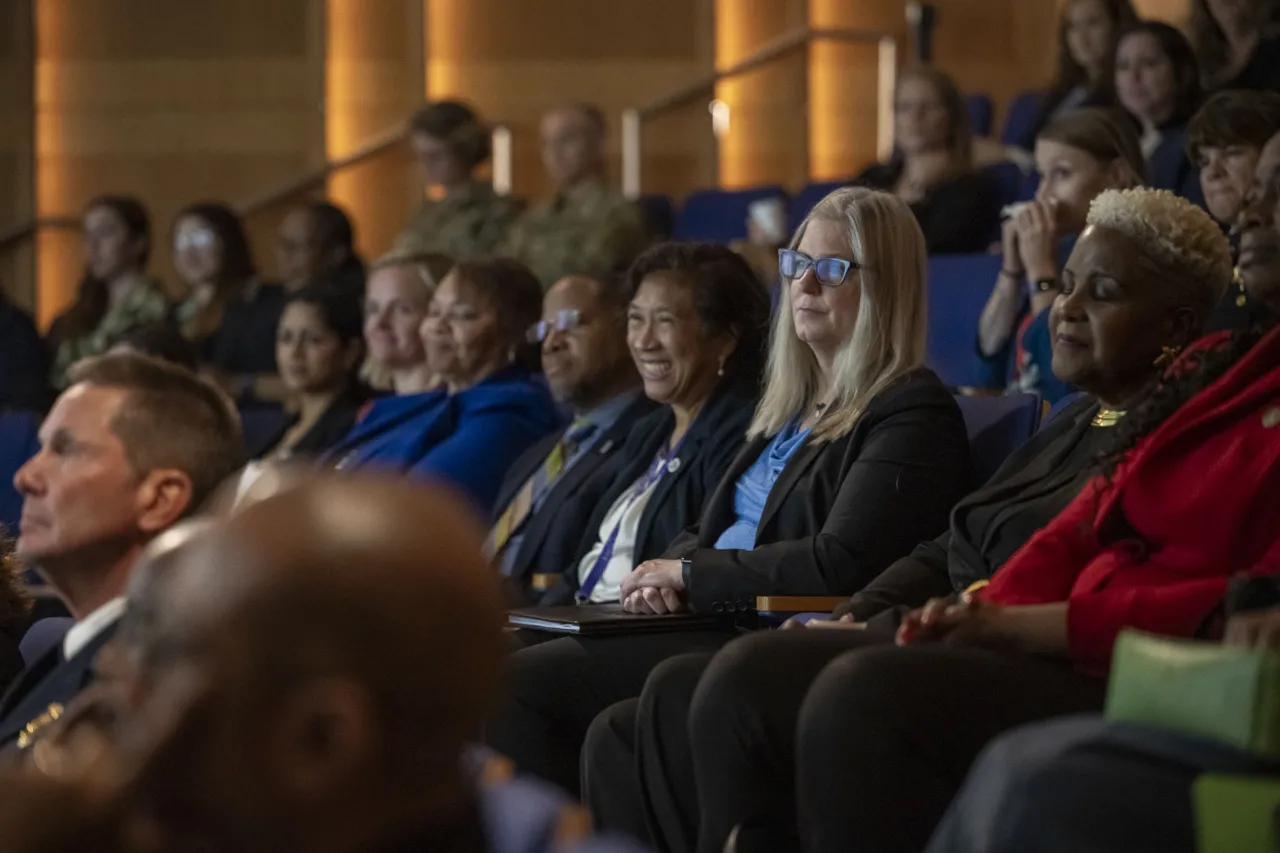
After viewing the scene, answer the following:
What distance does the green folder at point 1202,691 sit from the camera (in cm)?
148

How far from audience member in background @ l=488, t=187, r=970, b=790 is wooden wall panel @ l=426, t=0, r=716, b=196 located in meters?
4.19

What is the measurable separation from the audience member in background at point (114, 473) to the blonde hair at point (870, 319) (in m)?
1.18

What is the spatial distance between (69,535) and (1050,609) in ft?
3.50

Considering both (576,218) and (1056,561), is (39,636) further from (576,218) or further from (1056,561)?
(576,218)

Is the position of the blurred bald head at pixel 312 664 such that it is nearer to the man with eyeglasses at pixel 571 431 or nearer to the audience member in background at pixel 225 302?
the man with eyeglasses at pixel 571 431

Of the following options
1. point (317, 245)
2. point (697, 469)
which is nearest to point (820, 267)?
point (697, 469)

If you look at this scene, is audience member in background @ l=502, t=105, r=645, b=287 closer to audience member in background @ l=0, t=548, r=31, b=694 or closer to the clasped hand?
the clasped hand

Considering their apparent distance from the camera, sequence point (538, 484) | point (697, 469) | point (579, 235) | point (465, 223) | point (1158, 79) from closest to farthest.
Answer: point (697, 469)
point (538, 484)
point (1158, 79)
point (579, 235)
point (465, 223)

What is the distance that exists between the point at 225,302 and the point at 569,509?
2644 millimetres

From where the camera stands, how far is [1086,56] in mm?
5078

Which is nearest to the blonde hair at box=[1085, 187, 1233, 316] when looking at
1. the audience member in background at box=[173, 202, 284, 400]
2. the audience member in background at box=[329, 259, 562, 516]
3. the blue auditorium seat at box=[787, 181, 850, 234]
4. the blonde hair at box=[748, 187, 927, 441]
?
the blonde hair at box=[748, 187, 927, 441]

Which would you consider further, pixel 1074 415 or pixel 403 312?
pixel 403 312

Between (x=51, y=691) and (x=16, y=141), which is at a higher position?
(x=16, y=141)

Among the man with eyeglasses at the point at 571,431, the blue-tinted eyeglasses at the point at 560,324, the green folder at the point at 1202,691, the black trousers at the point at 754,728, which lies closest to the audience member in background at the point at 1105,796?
the green folder at the point at 1202,691
